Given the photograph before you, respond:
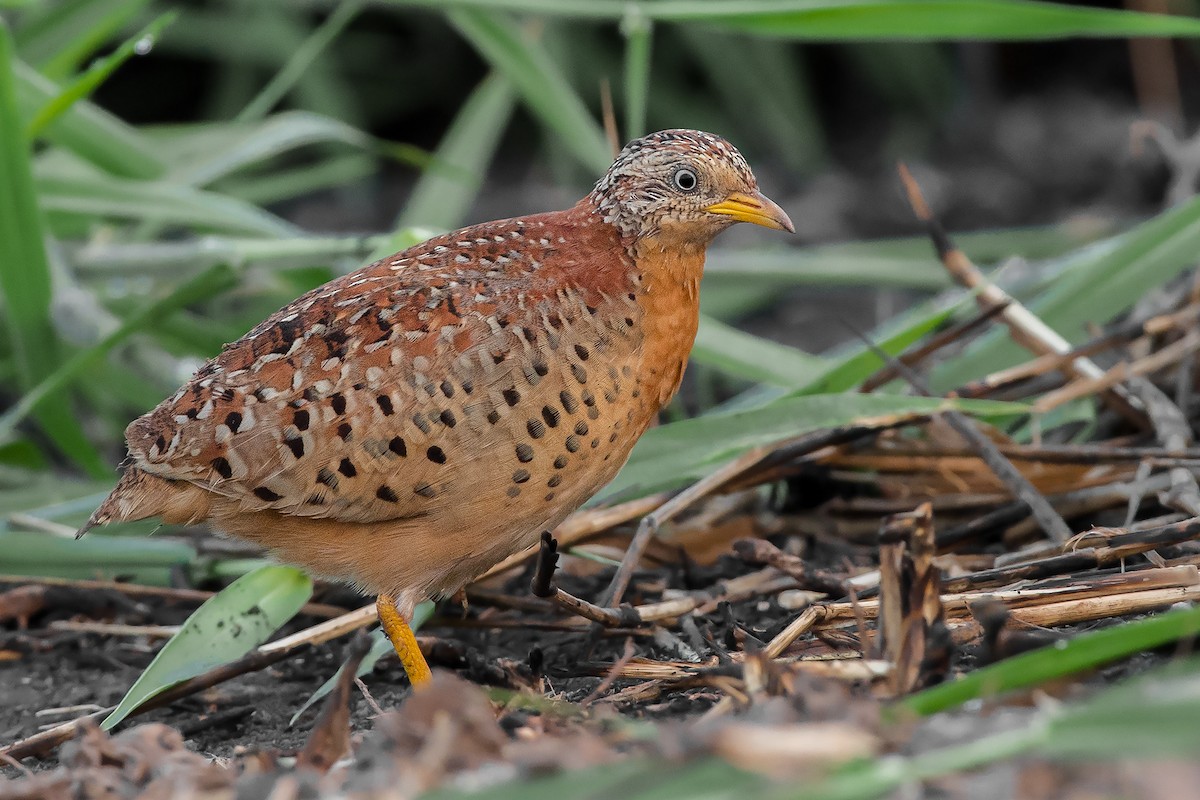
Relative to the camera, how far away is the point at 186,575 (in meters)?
4.11

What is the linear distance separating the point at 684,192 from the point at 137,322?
199 cm

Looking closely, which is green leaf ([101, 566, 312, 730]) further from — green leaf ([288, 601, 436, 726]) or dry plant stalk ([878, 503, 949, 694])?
dry plant stalk ([878, 503, 949, 694])

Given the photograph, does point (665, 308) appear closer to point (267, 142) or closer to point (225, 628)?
point (225, 628)

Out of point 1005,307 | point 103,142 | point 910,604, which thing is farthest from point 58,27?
point 910,604

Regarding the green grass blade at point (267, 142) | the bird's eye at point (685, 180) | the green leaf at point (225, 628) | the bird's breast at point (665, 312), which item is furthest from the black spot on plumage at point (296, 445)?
the green grass blade at point (267, 142)

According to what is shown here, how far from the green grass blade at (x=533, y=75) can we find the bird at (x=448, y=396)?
1672 millimetres

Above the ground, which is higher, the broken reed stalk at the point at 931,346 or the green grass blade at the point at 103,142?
the green grass blade at the point at 103,142

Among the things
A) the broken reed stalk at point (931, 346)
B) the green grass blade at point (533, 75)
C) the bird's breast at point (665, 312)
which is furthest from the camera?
the green grass blade at point (533, 75)

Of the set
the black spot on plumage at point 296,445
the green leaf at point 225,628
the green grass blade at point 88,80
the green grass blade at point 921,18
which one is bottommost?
the green leaf at point 225,628

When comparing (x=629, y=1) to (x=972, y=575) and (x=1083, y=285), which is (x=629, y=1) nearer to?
(x=1083, y=285)

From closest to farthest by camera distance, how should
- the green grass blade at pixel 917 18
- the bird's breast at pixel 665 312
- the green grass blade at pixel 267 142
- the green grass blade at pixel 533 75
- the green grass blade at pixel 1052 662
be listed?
the green grass blade at pixel 1052 662
the bird's breast at pixel 665 312
the green grass blade at pixel 917 18
the green grass blade at pixel 267 142
the green grass blade at pixel 533 75

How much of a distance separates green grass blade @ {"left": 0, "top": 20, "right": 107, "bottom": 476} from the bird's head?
207 cm

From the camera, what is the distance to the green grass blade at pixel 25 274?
425 cm

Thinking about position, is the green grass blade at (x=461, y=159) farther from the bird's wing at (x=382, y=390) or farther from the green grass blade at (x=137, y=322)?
the bird's wing at (x=382, y=390)
